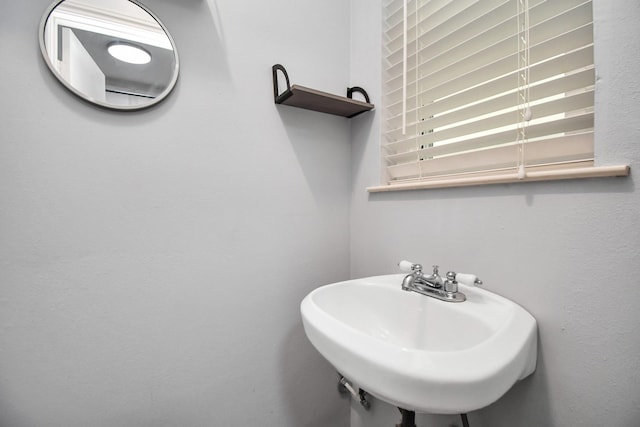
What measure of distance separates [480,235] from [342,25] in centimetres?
101

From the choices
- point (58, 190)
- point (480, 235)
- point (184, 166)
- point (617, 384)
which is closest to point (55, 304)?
point (58, 190)

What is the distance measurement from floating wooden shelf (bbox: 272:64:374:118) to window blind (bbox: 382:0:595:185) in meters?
0.12

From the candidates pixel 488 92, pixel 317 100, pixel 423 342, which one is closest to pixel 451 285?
pixel 423 342

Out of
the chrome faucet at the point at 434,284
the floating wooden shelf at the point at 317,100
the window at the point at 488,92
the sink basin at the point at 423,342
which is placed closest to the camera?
the sink basin at the point at 423,342

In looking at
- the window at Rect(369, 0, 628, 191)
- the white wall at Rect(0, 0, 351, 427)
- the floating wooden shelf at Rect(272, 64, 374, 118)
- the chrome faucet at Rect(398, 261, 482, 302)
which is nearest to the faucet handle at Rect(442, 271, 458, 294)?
the chrome faucet at Rect(398, 261, 482, 302)

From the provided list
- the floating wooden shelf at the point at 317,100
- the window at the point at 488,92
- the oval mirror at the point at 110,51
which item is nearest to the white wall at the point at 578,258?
the window at the point at 488,92

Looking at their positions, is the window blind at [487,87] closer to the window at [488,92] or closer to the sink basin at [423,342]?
the window at [488,92]

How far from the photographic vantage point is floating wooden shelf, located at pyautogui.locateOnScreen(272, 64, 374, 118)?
872 mm

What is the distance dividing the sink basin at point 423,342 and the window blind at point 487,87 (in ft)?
1.17

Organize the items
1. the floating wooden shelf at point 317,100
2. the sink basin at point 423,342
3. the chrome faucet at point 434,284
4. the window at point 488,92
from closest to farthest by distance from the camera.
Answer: the sink basin at point 423,342 < the window at point 488,92 < the chrome faucet at point 434,284 < the floating wooden shelf at point 317,100

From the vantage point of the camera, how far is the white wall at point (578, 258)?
19.0 inches

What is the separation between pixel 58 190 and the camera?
67 cm

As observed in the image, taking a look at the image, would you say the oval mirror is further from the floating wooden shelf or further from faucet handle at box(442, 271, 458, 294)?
faucet handle at box(442, 271, 458, 294)

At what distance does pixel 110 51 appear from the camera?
2.36 feet
